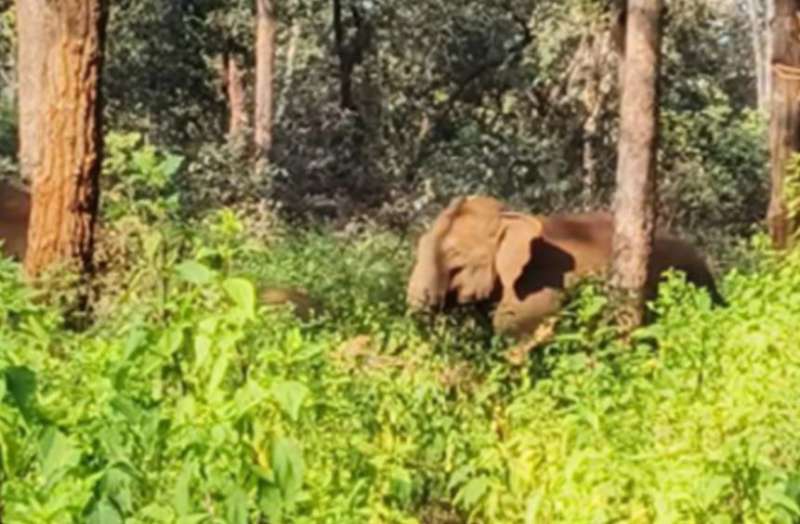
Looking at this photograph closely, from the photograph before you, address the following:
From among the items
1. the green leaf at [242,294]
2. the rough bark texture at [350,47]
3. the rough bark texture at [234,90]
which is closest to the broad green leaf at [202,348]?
the green leaf at [242,294]

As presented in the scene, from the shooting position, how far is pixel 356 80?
3152 centimetres

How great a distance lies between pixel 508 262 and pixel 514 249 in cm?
11

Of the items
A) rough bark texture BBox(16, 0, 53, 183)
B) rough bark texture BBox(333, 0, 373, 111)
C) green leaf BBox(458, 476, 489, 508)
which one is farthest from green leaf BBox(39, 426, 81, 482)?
rough bark texture BBox(333, 0, 373, 111)

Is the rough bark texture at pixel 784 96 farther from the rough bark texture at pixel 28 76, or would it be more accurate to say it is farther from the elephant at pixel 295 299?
the rough bark texture at pixel 28 76

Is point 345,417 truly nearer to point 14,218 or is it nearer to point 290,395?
point 290,395

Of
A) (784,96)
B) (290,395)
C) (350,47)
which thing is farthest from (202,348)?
(350,47)

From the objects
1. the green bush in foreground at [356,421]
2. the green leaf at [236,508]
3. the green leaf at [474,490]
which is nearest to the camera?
the green leaf at [236,508]

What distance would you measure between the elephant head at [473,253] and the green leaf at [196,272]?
29.2ft

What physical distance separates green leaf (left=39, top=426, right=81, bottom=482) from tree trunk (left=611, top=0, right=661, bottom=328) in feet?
22.6

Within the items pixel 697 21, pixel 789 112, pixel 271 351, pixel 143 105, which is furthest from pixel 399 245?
pixel 271 351

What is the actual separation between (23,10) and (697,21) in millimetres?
17188

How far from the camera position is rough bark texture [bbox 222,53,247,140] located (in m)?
28.1

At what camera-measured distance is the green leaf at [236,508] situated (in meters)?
3.87

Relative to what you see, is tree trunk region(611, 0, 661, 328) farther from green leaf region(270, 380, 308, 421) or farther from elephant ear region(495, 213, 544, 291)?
green leaf region(270, 380, 308, 421)
